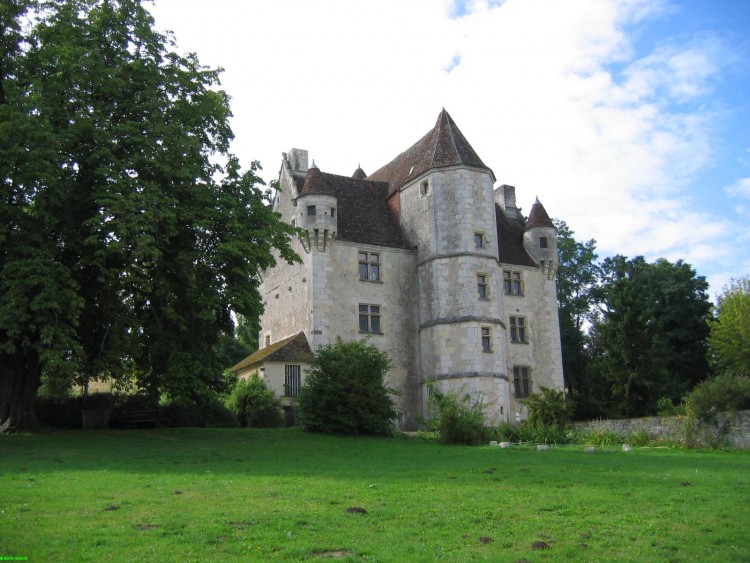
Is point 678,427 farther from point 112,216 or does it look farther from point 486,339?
point 112,216

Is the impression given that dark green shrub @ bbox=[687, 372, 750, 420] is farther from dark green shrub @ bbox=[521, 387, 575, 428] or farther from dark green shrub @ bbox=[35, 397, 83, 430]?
dark green shrub @ bbox=[35, 397, 83, 430]

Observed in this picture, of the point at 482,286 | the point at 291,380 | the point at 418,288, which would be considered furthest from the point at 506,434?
the point at 418,288

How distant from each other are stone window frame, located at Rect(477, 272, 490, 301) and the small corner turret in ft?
23.0

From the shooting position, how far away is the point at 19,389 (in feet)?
90.6

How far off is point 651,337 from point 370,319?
61.4 feet

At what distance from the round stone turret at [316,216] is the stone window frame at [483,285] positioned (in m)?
7.88

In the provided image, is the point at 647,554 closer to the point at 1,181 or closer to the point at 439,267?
the point at 1,181

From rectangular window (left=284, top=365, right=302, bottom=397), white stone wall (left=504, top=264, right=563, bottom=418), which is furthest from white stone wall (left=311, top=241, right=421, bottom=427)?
white stone wall (left=504, top=264, right=563, bottom=418)

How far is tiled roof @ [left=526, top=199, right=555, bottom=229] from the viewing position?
155 ft

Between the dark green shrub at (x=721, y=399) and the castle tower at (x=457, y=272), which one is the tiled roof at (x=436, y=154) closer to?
the castle tower at (x=457, y=272)

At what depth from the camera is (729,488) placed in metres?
16.3

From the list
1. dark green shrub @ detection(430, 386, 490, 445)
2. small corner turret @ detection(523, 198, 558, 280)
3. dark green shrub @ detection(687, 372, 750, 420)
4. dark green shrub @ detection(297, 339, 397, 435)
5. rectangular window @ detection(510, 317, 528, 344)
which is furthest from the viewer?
small corner turret @ detection(523, 198, 558, 280)

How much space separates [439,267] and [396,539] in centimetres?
2940

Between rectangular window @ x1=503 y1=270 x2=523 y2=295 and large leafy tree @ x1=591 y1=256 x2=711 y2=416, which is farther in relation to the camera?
large leafy tree @ x1=591 y1=256 x2=711 y2=416
